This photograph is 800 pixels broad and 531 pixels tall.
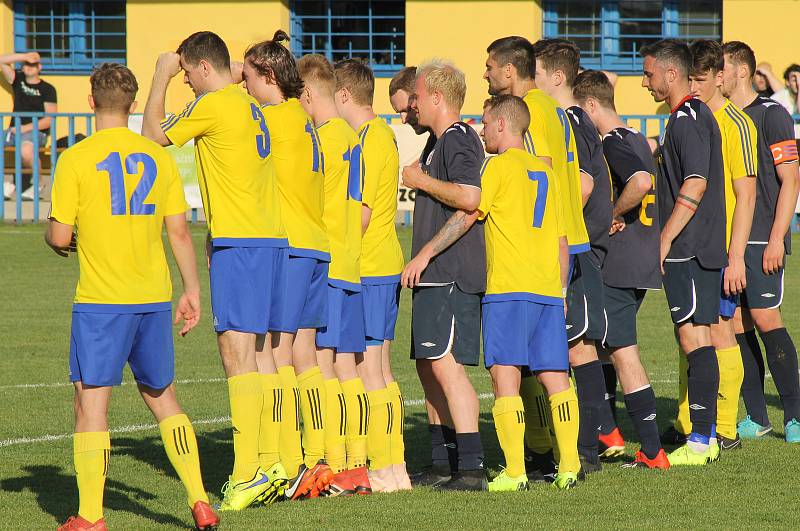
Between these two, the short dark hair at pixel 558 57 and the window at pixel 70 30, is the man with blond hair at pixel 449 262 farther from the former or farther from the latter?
the window at pixel 70 30

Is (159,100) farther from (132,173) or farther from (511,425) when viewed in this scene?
(511,425)

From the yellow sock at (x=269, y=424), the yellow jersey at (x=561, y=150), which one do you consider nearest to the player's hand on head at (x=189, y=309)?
the yellow sock at (x=269, y=424)

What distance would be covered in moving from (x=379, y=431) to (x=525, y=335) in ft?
3.32

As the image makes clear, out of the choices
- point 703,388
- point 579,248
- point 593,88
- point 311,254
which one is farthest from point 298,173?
point 703,388

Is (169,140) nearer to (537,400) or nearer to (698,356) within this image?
(537,400)

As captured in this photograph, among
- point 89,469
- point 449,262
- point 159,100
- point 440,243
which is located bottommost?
point 89,469

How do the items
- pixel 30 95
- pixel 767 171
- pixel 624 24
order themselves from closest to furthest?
pixel 767 171 → pixel 30 95 → pixel 624 24

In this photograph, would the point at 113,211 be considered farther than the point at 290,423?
No

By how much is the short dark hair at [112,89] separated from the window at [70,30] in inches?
898

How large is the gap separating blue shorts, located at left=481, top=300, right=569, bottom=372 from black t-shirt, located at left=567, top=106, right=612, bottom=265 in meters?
0.92

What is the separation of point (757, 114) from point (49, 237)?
474 cm

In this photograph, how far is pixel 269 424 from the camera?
7004mm

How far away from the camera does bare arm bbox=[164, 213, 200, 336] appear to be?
620 cm

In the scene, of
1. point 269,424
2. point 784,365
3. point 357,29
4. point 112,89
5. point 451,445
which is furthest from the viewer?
point 357,29
